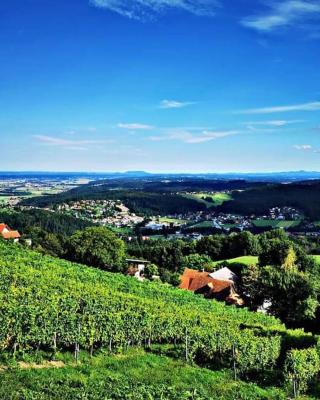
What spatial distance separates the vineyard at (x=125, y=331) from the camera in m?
23.2

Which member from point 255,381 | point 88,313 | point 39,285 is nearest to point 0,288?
point 39,285

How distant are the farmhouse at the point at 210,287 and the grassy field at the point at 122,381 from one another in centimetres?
3347

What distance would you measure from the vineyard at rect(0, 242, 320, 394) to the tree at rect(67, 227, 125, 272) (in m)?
34.2

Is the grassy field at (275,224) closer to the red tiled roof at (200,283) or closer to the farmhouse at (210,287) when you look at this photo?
the red tiled roof at (200,283)

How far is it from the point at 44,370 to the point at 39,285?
31.7ft

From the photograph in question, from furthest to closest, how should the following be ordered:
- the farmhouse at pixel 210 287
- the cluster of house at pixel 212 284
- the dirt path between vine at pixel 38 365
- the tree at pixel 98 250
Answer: the tree at pixel 98 250 < the cluster of house at pixel 212 284 < the farmhouse at pixel 210 287 < the dirt path between vine at pixel 38 365

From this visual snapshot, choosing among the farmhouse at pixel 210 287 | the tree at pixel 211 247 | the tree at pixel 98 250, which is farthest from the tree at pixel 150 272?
the tree at pixel 211 247

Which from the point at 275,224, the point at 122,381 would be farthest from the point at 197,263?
the point at 275,224

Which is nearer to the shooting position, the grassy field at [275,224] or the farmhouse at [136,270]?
the farmhouse at [136,270]

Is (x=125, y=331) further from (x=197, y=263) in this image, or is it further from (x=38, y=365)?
(x=197, y=263)

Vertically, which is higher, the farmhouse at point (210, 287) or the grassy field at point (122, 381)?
the grassy field at point (122, 381)

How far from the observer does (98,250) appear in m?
68.1

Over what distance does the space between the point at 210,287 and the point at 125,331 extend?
3627cm

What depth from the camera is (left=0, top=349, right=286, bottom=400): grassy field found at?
16516mm
